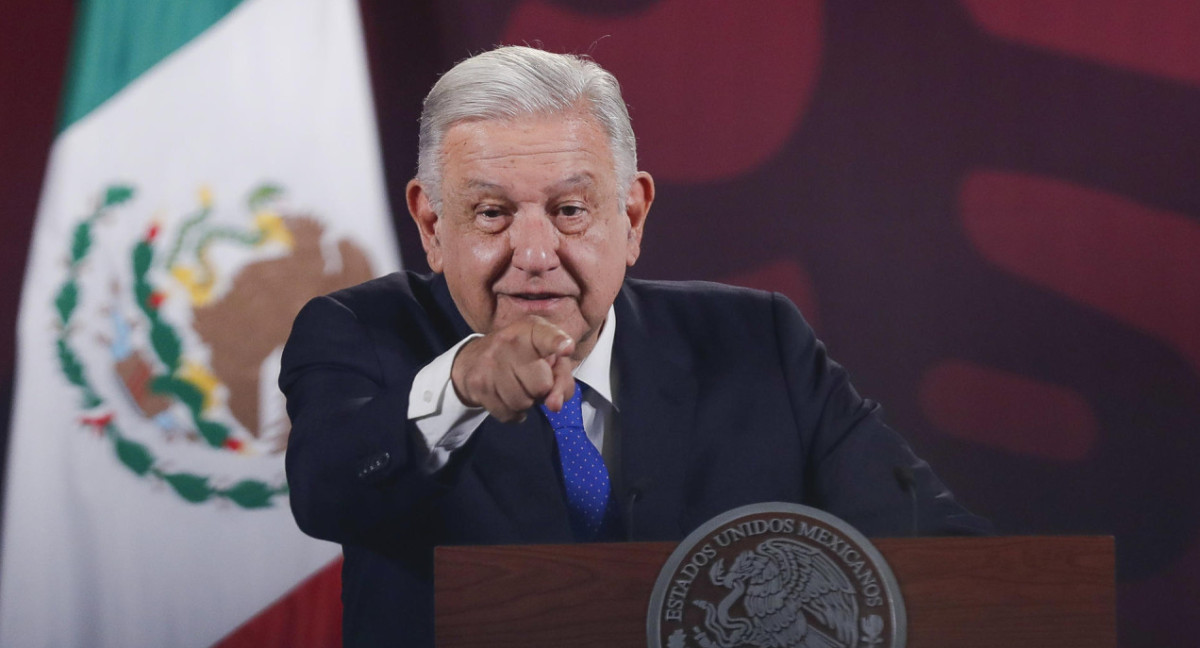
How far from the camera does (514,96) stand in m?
1.63

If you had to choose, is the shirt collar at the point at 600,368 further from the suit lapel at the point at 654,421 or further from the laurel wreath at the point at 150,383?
the laurel wreath at the point at 150,383

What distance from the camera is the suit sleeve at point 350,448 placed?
124 centimetres

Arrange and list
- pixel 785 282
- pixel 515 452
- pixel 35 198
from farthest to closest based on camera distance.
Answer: pixel 785 282, pixel 35 198, pixel 515 452

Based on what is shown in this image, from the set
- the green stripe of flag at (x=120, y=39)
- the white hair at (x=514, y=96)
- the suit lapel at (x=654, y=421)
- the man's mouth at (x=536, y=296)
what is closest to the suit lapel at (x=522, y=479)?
the suit lapel at (x=654, y=421)

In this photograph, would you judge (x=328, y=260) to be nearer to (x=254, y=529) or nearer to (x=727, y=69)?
(x=254, y=529)

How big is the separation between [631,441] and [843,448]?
379 mm

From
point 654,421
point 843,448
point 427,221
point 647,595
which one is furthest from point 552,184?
point 647,595

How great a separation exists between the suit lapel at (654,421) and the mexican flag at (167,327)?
1.17m

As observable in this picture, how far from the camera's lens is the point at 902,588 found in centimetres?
102

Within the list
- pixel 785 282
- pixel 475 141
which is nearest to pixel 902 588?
pixel 475 141

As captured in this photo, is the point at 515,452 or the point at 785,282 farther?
the point at 785,282

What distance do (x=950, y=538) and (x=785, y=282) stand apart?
174 centimetres

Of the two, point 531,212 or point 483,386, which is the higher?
point 531,212

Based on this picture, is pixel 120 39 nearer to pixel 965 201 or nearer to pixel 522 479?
pixel 522 479
